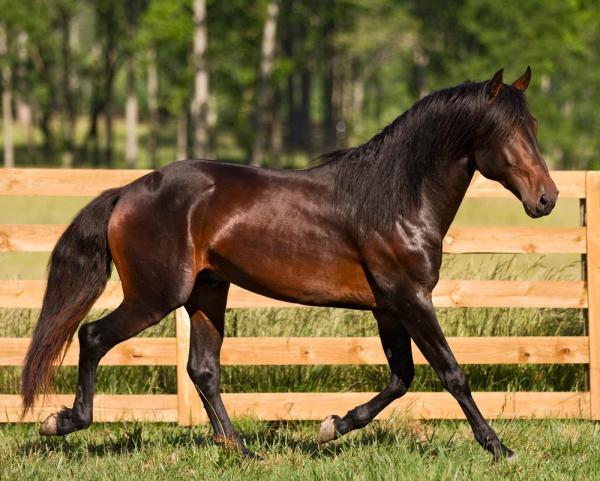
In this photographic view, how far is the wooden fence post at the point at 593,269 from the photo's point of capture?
22.4 ft

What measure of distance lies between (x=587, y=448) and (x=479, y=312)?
1947 mm

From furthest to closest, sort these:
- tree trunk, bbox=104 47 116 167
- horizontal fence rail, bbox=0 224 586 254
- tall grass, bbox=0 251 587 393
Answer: tree trunk, bbox=104 47 116 167 → tall grass, bbox=0 251 587 393 → horizontal fence rail, bbox=0 224 586 254

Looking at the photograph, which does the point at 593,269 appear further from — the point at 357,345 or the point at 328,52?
the point at 328,52

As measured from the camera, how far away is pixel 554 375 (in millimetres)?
7324

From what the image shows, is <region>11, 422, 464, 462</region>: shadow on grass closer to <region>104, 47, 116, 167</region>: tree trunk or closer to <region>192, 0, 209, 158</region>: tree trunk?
<region>192, 0, 209, 158</region>: tree trunk

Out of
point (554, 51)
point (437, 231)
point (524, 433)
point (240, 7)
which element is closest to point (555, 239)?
point (524, 433)

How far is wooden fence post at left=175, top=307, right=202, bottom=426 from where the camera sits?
6758mm

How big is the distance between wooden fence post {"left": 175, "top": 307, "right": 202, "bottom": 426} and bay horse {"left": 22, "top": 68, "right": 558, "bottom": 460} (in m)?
0.98

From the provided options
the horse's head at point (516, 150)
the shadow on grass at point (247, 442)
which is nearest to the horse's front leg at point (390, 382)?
the shadow on grass at point (247, 442)

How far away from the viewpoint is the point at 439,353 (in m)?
5.30

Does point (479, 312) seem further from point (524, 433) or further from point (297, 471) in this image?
point (297, 471)

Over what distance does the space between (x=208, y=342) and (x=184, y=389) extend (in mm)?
937

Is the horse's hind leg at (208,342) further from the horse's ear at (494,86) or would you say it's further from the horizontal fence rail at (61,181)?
the horse's ear at (494,86)

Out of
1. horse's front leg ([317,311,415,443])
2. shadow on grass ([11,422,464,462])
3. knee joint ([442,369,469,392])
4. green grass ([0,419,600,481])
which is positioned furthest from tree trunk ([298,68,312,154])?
knee joint ([442,369,469,392])
